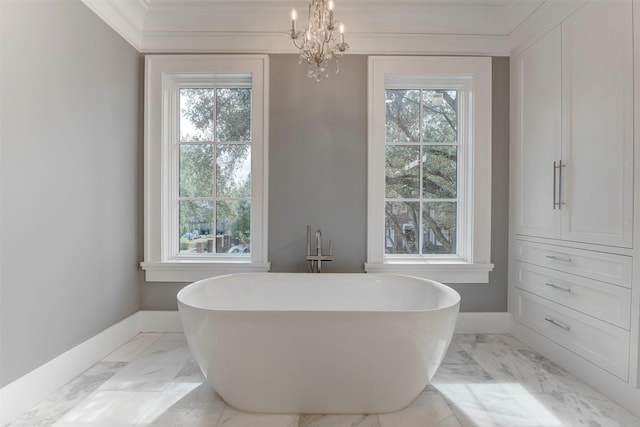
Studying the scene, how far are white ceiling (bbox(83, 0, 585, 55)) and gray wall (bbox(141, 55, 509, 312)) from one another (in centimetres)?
17

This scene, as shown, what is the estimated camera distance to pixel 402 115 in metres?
2.51

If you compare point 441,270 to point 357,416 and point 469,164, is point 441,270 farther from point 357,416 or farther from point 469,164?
point 357,416

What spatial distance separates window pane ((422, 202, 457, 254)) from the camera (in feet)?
8.30

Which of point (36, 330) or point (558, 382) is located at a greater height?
point (36, 330)

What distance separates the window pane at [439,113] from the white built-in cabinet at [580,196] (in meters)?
0.42

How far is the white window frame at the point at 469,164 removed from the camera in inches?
93.0

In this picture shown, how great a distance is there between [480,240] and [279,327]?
5.88 feet

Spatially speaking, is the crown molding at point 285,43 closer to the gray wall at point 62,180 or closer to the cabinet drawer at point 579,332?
the gray wall at point 62,180

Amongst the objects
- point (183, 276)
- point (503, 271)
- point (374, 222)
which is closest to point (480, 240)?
point (503, 271)

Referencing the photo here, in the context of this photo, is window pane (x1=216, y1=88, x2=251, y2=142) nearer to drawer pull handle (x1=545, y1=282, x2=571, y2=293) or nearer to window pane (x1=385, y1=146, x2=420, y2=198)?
window pane (x1=385, y1=146, x2=420, y2=198)

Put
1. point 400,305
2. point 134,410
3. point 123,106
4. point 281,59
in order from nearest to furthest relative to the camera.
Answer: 1. point 134,410
2. point 400,305
3. point 123,106
4. point 281,59

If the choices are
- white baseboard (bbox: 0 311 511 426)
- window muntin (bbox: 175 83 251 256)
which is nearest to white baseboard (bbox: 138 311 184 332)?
white baseboard (bbox: 0 311 511 426)

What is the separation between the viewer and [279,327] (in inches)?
Answer: 51.4

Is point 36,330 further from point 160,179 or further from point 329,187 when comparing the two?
point 329,187
